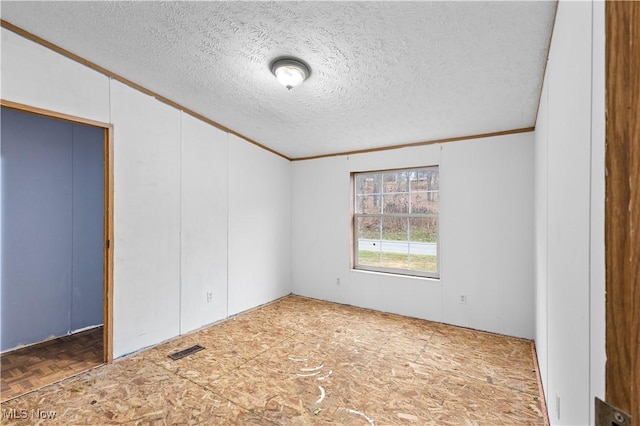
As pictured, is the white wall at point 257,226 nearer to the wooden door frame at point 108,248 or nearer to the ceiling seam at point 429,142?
the ceiling seam at point 429,142

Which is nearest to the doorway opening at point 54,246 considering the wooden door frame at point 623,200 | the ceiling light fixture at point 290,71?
the ceiling light fixture at point 290,71

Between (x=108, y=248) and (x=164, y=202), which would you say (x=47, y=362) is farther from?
(x=164, y=202)

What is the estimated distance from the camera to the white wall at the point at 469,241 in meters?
3.32

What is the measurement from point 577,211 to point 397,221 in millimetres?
3182

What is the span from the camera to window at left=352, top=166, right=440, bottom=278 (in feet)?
13.1

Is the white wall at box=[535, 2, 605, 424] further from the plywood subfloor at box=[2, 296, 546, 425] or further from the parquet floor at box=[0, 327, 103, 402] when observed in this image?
the parquet floor at box=[0, 327, 103, 402]

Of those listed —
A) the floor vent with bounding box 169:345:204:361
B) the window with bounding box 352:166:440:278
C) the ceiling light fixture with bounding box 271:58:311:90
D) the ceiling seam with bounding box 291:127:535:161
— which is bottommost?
the floor vent with bounding box 169:345:204:361

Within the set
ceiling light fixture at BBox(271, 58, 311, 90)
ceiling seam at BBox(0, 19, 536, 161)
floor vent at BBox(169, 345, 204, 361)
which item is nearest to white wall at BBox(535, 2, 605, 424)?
ceiling light fixture at BBox(271, 58, 311, 90)

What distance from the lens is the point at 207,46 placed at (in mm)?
2350

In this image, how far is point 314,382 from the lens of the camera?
246cm

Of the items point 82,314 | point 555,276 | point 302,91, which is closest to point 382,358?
point 555,276

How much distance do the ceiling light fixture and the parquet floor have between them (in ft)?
10.4

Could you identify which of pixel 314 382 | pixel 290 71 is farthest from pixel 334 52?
pixel 314 382

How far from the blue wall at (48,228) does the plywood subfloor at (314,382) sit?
130 centimetres
